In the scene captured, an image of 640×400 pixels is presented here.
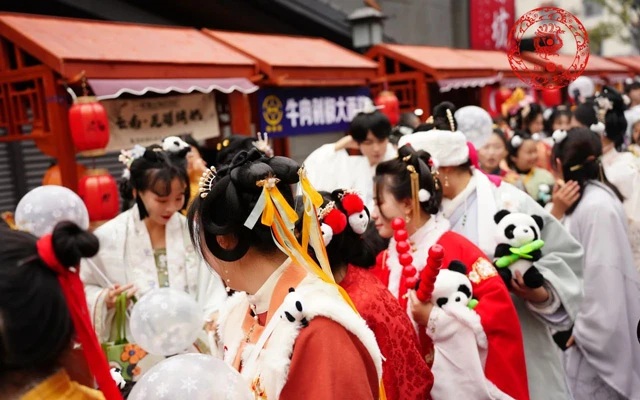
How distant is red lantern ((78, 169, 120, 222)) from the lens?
18.2ft

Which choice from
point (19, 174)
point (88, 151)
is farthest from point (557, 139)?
point (19, 174)

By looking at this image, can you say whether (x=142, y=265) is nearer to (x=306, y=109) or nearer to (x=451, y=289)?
(x=451, y=289)

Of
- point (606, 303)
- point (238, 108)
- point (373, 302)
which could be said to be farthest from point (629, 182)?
point (238, 108)

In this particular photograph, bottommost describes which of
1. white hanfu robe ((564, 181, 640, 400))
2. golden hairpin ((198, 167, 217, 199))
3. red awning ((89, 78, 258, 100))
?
white hanfu robe ((564, 181, 640, 400))

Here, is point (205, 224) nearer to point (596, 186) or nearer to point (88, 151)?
point (596, 186)

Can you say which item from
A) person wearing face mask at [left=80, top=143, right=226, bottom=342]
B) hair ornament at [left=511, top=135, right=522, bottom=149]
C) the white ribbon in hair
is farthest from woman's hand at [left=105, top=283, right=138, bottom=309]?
hair ornament at [left=511, top=135, right=522, bottom=149]

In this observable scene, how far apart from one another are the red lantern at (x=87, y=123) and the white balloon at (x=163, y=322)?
9.57 ft

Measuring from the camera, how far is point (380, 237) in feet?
11.9

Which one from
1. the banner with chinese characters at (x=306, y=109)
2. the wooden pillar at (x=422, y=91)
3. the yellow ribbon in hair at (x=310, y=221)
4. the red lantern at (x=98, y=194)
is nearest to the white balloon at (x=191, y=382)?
the yellow ribbon in hair at (x=310, y=221)

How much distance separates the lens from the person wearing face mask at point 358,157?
5.67 metres

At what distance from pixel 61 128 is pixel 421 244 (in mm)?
3953

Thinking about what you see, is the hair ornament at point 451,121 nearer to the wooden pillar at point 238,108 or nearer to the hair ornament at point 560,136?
the hair ornament at point 560,136

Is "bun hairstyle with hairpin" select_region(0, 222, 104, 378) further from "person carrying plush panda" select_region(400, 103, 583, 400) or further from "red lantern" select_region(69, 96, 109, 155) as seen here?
"red lantern" select_region(69, 96, 109, 155)

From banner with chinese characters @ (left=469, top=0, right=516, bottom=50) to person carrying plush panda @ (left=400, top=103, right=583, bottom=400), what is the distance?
1317 centimetres
